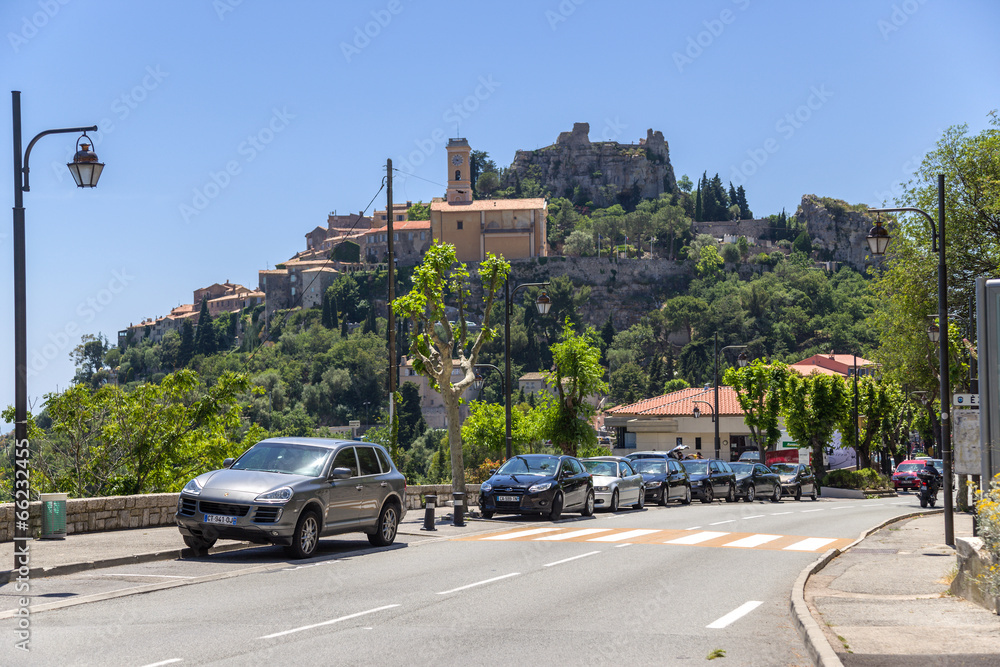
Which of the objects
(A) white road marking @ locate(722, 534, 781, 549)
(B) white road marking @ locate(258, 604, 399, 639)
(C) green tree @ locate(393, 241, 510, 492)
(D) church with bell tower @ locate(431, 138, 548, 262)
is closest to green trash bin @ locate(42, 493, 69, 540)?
(B) white road marking @ locate(258, 604, 399, 639)

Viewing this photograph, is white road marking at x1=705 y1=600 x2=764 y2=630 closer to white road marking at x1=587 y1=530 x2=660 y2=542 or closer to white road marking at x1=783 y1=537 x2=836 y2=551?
white road marking at x1=783 y1=537 x2=836 y2=551

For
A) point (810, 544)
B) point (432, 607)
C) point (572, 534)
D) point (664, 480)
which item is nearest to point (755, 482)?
point (664, 480)

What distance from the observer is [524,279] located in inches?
6403

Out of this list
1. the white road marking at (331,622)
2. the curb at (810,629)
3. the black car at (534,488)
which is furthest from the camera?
the black car at (534,488)

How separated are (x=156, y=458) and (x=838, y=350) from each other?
469 ft

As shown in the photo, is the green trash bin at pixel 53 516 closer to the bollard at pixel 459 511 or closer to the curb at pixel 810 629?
the bollard at pixel 459 511

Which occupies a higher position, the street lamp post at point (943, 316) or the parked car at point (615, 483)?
the street lamp post at point (943, 316)

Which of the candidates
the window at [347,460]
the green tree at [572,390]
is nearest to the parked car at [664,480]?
the green tree at [572,390]

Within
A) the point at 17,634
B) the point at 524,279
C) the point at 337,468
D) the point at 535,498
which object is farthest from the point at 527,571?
the point at 524,279

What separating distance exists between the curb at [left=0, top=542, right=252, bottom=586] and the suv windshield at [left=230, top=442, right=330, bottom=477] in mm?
1280

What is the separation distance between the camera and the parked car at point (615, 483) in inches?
1011

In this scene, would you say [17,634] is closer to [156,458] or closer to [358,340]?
[156,458]

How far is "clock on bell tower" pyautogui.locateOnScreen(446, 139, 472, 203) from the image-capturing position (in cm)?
17388

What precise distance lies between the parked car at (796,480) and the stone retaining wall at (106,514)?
1092 inches
